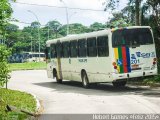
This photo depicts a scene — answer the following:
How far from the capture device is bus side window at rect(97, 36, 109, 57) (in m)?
23.2

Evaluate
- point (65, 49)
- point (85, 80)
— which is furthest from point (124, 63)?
point (65, 49)

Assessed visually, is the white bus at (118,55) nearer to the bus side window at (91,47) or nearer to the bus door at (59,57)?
the bus side window at (91,47)

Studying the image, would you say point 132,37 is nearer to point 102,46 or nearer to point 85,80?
point 102,46

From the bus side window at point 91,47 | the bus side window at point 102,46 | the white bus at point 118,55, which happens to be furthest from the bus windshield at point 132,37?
the bus side window at point 91,47

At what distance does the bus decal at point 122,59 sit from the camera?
22.6 metres

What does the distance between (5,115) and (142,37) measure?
1133cm

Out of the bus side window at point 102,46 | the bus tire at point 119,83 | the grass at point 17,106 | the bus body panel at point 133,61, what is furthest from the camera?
the bus tire at point 119,83

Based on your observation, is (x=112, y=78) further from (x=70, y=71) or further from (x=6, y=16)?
(x=6, y=16)

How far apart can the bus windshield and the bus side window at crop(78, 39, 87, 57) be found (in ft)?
12.1

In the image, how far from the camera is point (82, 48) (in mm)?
26672

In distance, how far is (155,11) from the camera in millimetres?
31062

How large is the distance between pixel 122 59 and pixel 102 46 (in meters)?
1.47

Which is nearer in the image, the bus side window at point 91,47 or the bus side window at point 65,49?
the bus side window at point 91,47

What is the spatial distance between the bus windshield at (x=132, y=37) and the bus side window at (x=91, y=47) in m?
2.17
